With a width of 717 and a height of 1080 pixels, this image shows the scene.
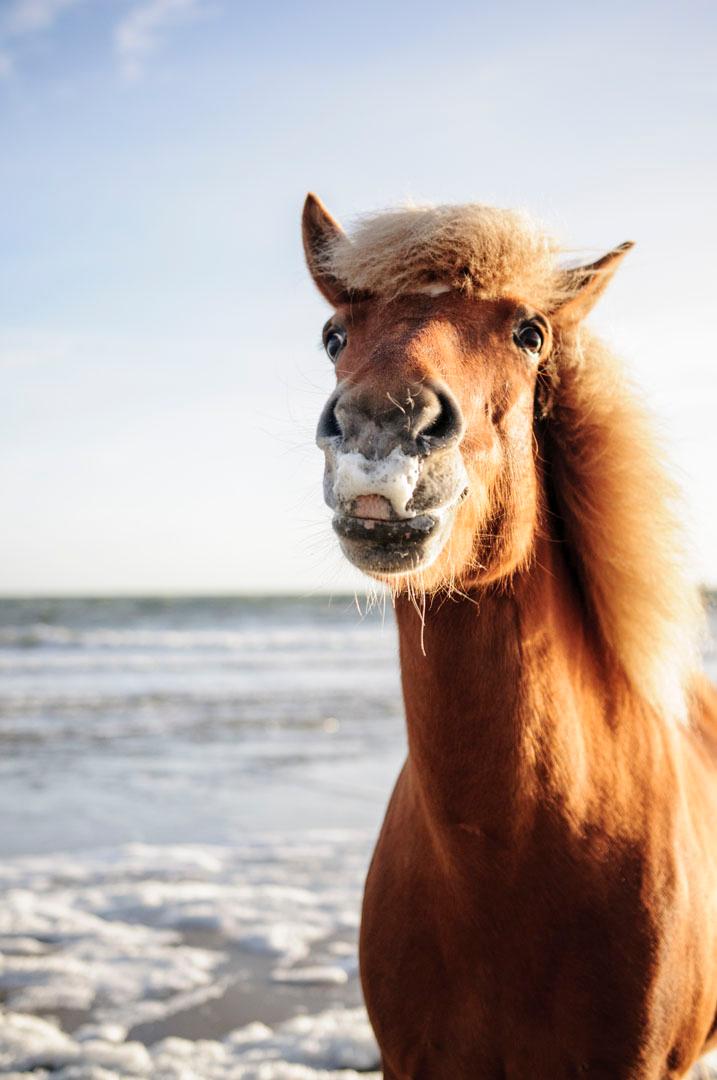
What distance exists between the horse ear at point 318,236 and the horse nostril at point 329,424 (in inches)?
28.3

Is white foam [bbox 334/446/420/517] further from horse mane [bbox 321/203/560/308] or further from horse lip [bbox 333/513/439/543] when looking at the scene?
horse mane [bbox 321/203/560/308]

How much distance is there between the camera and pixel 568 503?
2.10 m

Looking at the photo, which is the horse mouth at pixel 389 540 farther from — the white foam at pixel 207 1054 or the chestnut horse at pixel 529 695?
the white foam at pixel 207 1054

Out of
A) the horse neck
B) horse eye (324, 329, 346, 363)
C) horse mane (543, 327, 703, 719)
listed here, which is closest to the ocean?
the horse neck

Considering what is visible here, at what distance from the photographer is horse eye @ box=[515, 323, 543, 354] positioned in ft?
6.36

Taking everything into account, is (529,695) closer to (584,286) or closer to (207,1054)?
(584,286)

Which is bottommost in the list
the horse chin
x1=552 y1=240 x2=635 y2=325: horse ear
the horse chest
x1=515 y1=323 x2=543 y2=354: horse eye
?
the horse chest

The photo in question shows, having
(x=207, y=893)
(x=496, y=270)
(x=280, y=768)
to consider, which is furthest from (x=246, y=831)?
(x=496, y=270)

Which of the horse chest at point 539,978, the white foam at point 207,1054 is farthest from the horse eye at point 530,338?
the white foam at point 207,1054

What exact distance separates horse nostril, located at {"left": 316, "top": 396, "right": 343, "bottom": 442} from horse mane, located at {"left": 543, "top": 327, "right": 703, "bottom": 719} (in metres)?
0.72

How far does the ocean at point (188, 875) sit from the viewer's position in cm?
338

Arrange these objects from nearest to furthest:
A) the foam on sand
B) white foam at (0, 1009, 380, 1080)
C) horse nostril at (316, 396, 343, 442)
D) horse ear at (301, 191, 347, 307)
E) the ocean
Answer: horse nostril at (316, 396, 343, 442) < horse ear at (301, 191, 347, 307) < white foam at (0, 1009, 380, 1080) < the foam on sand < the ocean

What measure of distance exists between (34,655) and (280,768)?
1212cm

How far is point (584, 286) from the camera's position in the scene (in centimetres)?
207
